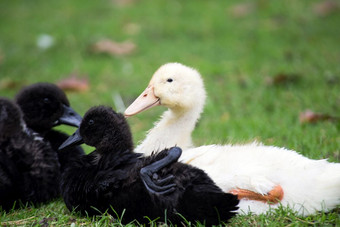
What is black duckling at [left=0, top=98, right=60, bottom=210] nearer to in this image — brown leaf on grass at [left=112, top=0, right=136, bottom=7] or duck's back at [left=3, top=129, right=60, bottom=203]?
duck's back at [left=3, top=129, right=60, bottom=203]

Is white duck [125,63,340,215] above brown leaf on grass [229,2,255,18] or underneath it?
underneath

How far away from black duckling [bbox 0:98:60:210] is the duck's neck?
2.41 ft

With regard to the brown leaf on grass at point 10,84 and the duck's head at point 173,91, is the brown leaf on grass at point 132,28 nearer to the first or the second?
the brown leaf on grass at point 10,84

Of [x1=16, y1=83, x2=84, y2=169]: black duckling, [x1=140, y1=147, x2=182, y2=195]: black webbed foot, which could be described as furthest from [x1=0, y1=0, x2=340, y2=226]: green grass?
[x1=16, y1=83, x2=84, y2=169]: black duckling

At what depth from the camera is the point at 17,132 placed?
12.5 ft

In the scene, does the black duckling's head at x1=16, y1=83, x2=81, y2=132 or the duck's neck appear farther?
the black duckling's head at x1=16, y1=83, x2=81, y2=132

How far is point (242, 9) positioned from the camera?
31.0 feet

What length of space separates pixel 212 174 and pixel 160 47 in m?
5.22

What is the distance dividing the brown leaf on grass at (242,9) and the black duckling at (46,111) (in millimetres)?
5787

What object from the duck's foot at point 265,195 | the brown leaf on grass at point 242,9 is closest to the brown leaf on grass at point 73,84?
the brown leaf on grass at point 242,9

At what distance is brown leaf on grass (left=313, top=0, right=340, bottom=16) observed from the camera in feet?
29.6

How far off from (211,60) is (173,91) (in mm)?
3821

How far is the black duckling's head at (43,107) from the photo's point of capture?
4.22 m

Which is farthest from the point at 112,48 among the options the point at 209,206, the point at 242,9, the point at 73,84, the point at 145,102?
the point at 209,206
